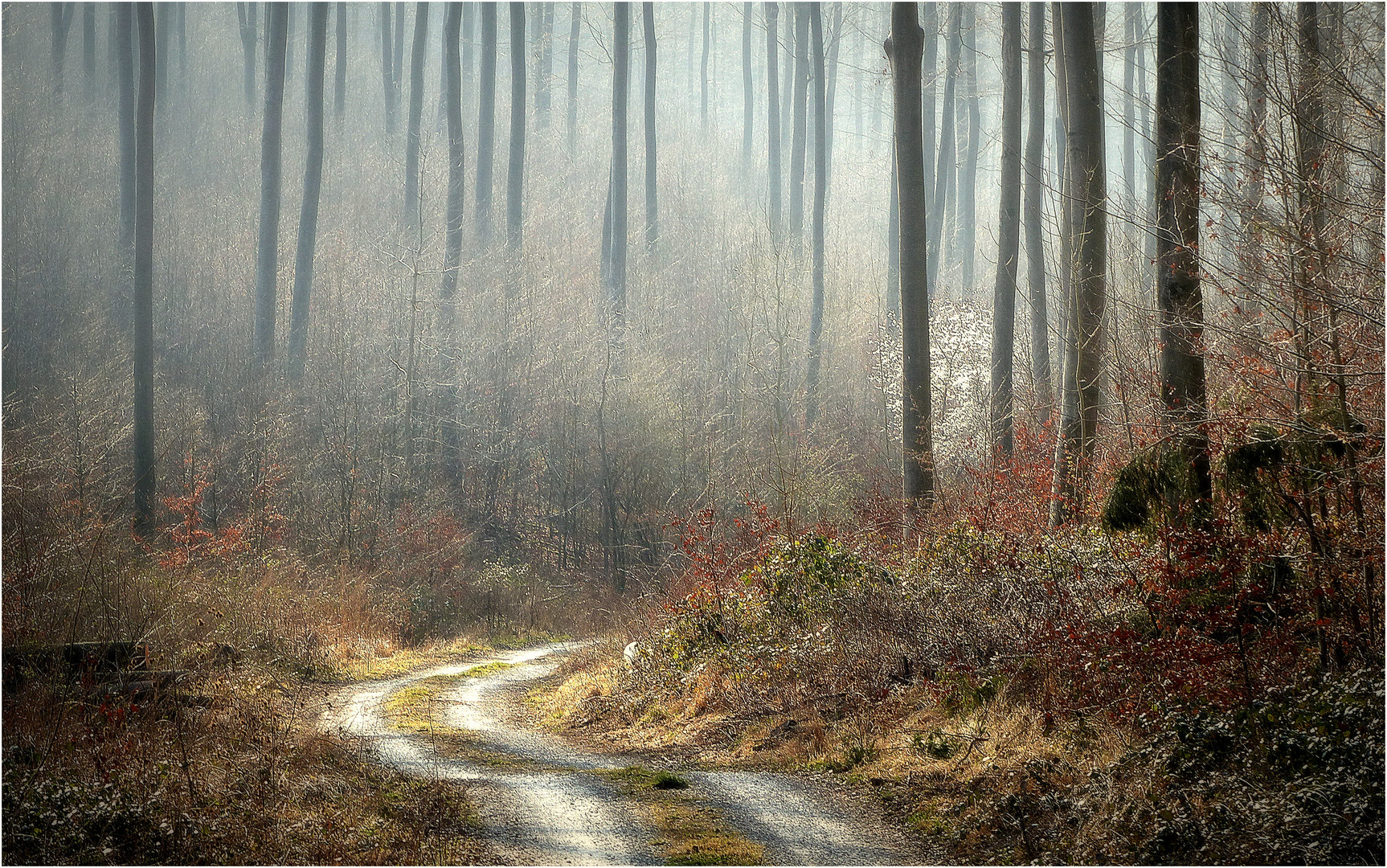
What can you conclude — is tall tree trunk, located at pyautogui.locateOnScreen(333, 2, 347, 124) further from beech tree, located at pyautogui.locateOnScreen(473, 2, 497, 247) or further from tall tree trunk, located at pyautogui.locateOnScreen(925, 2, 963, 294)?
tall tree trunk, located at pyautogui.locateOnScreen(925, 2, 963, 294)

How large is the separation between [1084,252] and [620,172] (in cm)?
1975

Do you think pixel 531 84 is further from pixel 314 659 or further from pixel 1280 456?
pixel 1280 456

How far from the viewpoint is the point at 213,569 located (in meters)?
16.2

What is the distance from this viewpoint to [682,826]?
6.12 m

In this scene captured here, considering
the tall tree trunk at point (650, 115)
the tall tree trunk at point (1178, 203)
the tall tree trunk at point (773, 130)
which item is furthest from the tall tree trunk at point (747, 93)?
the tall tree trunk at point (1178, 203)

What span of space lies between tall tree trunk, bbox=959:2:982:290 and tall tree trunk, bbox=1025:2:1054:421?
45.7 feet

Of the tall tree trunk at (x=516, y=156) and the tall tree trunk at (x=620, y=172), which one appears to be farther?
the tall tree trunk at (x=516, y=156)

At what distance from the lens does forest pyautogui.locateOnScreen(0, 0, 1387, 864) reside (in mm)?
5719

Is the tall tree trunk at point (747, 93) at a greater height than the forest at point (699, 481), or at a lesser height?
greater

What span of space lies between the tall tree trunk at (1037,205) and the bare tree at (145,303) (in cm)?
1701

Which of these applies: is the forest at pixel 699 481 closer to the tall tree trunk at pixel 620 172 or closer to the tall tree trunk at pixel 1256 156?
the tall tree trunk at pixel 1256 156

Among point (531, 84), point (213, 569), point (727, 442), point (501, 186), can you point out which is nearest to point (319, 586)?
point (213, 569)

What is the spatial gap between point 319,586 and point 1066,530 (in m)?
13.6

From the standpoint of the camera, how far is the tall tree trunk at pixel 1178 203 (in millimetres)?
8055
